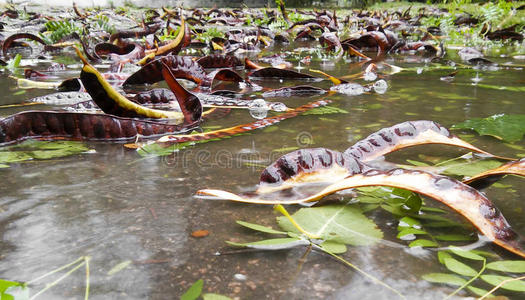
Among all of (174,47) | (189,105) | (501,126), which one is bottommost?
(501,126)

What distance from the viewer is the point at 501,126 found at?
1.15 meters

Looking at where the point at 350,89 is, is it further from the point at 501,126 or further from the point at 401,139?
the point at 401,139

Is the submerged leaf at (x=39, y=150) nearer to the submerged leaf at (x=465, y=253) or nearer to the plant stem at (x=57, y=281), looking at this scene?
the plant stem at (x=57, y=281)

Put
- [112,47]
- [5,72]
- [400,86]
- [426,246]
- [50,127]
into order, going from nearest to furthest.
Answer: [426,246], [50,127], [400,86], [5,72], [112,47]

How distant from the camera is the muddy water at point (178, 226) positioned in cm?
52

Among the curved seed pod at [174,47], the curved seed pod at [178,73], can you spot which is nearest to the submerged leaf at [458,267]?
the curved seed pod at [178,73]

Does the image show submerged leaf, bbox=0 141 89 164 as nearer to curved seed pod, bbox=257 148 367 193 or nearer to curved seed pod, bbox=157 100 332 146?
curved seed pod, bbox=157 100 332 146

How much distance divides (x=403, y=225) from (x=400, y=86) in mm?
1433

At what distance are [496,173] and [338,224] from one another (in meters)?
0.28

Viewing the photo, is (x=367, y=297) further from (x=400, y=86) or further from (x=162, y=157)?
(x=400, y=86)

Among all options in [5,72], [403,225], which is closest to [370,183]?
[403,225]

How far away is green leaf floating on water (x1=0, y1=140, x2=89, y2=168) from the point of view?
38.9 inches

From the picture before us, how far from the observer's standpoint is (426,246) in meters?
0.60

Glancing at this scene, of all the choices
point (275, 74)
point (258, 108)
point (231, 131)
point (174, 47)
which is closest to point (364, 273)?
point (231, 131)
